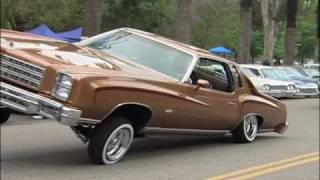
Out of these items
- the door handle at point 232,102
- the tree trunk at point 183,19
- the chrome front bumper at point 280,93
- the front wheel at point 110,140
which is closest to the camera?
the front wheel at point 110,140

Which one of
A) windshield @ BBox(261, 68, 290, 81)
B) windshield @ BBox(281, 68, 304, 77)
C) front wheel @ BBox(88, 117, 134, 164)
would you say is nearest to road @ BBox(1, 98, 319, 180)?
front wheel @ BBox(88, 117, 134, 164)

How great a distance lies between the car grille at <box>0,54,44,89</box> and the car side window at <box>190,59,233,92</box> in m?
2.93

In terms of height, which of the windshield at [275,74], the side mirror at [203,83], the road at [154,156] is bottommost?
the road at [154,156]

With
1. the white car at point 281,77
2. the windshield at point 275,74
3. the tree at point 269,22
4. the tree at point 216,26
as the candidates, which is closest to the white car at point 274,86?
the white car at point 281,77

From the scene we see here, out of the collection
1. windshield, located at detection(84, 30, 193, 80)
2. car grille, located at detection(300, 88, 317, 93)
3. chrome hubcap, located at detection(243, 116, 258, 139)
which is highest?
windshield, located at detection(84, 30, 193, 80)

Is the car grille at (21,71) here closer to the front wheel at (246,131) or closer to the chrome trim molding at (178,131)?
the chrome trim molding at (178,131)

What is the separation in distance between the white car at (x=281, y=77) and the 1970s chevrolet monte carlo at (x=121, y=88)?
51.3ft

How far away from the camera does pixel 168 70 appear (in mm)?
9727

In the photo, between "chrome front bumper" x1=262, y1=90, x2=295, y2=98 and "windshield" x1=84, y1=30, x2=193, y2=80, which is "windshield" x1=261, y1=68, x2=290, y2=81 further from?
"windshield" x1=84, y1=30, x2=193, y2=80

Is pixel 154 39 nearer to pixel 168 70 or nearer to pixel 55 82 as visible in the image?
pixel 168 70

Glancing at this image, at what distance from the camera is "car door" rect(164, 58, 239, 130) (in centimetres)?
976

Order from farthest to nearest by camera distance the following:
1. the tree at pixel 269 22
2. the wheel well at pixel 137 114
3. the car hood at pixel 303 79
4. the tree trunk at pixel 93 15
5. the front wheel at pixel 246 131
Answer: the tree at pixel 269 22
the car hood at pixel 303 79
the tree trunk at pixel 93 15
the front wheel at pixel 246 131
the wheel well at pixel 137 114

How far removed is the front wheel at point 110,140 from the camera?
27.6 ft

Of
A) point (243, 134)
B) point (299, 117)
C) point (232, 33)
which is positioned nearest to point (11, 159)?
point (243, 134)
